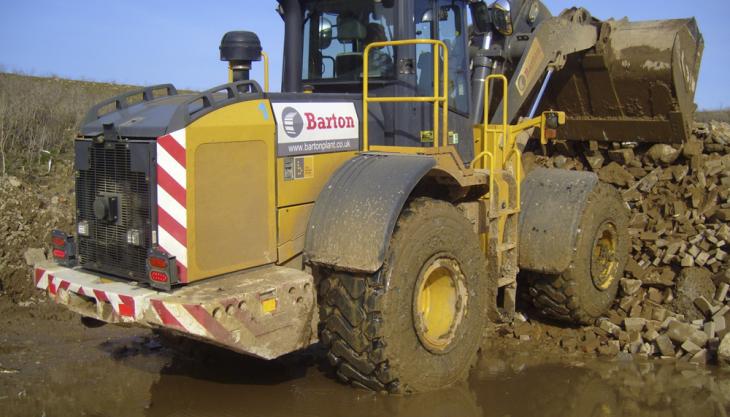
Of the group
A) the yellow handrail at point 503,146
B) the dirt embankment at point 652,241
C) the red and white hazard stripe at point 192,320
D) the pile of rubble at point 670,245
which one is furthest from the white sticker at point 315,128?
the pile of rubble at point 670,245

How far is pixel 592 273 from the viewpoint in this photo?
6.24 m

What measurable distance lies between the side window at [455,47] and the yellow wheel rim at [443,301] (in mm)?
1398

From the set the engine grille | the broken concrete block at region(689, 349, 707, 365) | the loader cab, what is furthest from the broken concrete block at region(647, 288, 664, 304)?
the engine grille

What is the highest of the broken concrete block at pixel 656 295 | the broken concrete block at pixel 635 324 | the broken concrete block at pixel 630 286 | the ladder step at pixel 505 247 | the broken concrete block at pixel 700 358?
the ladder step at pixel 505 247

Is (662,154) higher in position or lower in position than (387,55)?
lower

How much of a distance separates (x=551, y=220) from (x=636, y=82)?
211 centimetres

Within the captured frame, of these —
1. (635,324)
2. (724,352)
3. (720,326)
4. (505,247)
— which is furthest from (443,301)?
(720,326)

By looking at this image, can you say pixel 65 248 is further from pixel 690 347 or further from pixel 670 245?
pixel 670 245

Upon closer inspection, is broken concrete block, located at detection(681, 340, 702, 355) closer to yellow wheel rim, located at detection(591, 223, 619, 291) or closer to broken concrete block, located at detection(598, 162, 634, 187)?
yellow wheel rim, located at detection(591, 223, 619, 291)

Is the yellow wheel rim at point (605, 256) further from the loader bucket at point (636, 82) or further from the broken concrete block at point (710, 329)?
the loader bucket at point (636, 82)

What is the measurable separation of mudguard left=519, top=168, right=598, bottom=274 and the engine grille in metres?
3.19

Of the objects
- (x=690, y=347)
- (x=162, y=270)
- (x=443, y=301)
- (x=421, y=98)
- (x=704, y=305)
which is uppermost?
(x=421, y=98)

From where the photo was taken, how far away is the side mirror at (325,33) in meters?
5.49

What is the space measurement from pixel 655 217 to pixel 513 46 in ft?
7.68
